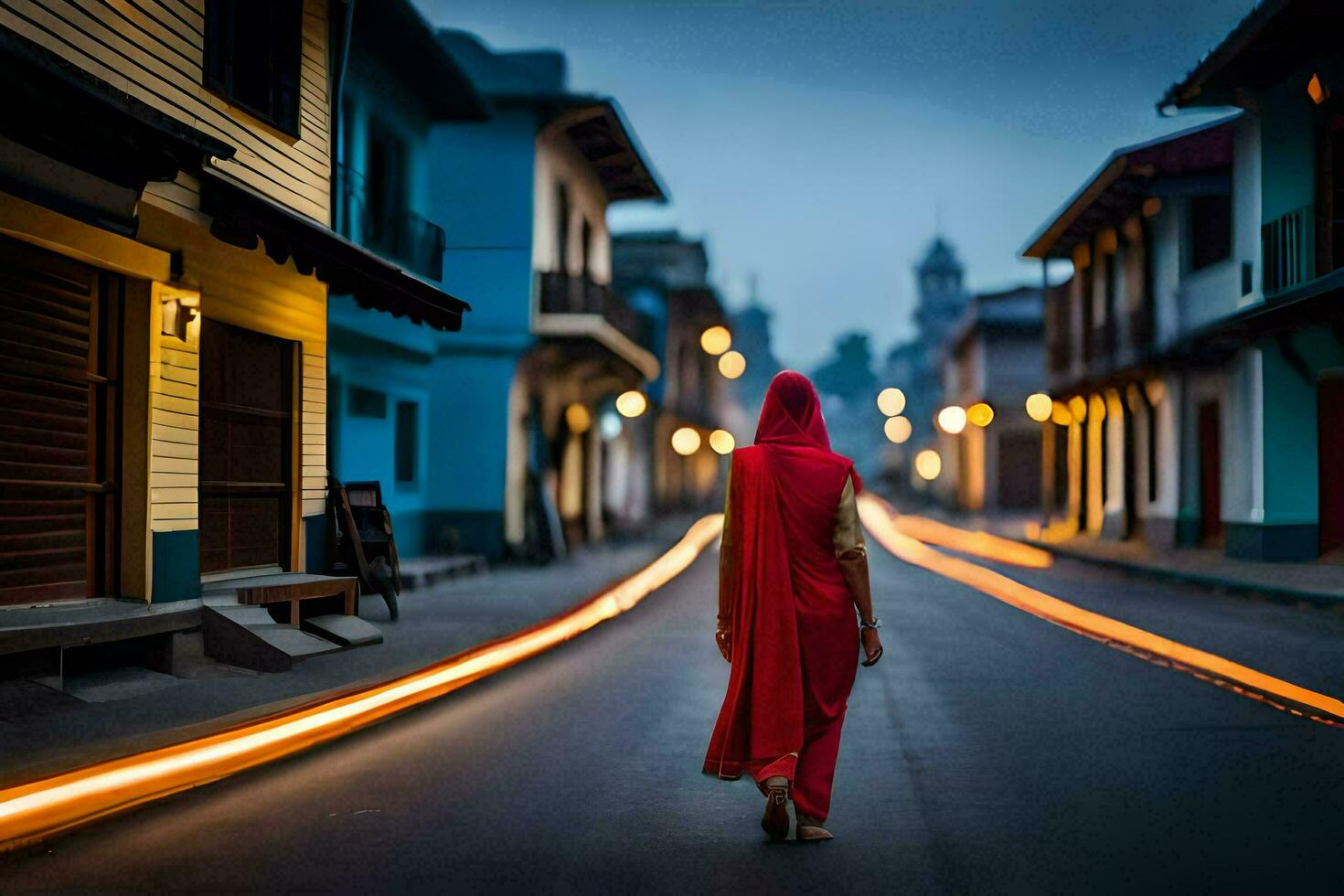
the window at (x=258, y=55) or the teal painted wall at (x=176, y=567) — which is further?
the window at (x=258, y=55)

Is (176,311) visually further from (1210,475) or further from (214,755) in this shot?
(1210,475)

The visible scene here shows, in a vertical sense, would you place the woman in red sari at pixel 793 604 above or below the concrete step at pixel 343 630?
above

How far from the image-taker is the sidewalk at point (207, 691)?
20.0 feet

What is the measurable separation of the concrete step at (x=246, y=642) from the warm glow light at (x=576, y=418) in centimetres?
1644

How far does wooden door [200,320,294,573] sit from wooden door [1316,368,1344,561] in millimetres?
16973

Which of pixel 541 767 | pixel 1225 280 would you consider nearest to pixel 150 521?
pixel 541 767

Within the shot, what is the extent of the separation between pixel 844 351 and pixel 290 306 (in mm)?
113533

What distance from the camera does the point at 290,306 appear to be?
38.4 ft

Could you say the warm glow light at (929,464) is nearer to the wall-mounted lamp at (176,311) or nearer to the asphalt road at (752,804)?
the asphalt road at (752,804)

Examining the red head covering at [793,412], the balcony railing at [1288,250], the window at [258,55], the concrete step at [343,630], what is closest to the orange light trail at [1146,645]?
the red head covering at [793,412]

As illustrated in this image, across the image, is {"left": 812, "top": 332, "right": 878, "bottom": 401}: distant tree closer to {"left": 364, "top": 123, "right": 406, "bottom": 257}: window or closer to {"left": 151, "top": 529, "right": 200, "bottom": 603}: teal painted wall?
{"left": 364, "top": 123, "right": 406, "bottom": 257}: window

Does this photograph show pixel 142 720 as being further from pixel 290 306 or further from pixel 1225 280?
pixel 1225 280

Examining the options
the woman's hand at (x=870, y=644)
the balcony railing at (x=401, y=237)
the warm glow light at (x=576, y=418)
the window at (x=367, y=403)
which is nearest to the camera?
the woman's hand at (x=870, y=644)

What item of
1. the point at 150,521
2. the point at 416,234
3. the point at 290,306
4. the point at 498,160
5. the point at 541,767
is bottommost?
the point at 541,767
